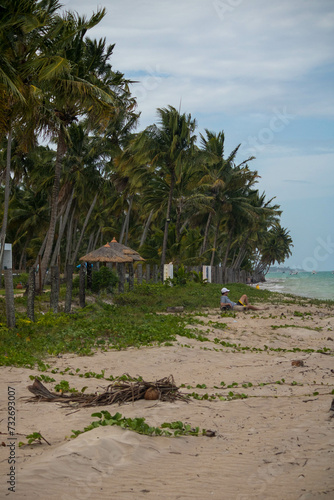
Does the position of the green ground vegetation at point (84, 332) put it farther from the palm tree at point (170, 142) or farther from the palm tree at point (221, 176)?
the palm tree at point (221, 176)

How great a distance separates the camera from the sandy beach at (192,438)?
3.99m

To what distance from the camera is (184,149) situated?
28.8 meters

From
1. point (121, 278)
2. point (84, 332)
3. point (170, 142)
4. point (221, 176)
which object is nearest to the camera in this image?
point (84, 332)

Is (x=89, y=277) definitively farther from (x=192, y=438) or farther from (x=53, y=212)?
(x=192, y=438)

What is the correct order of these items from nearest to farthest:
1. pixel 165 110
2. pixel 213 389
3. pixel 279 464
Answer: pixel 279 464 → pixel 213 389 → pixel 165 110

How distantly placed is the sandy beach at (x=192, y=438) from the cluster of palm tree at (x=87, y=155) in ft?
22.9

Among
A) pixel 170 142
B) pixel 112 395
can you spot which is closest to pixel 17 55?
pixel 112 395

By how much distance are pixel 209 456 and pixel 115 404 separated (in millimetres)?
2001

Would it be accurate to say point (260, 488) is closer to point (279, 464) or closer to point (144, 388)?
point (279, 464)

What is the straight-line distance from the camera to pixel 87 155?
29.6 meters

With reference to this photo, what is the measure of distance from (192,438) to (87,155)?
26.1 m

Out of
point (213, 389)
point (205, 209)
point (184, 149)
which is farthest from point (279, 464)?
point (205, 209)

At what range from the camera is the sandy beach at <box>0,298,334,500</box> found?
399cm

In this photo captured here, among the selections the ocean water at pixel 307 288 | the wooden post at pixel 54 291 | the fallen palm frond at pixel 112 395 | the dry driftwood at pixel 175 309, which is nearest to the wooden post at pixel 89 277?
the dry driftwood at pixel 175 309
